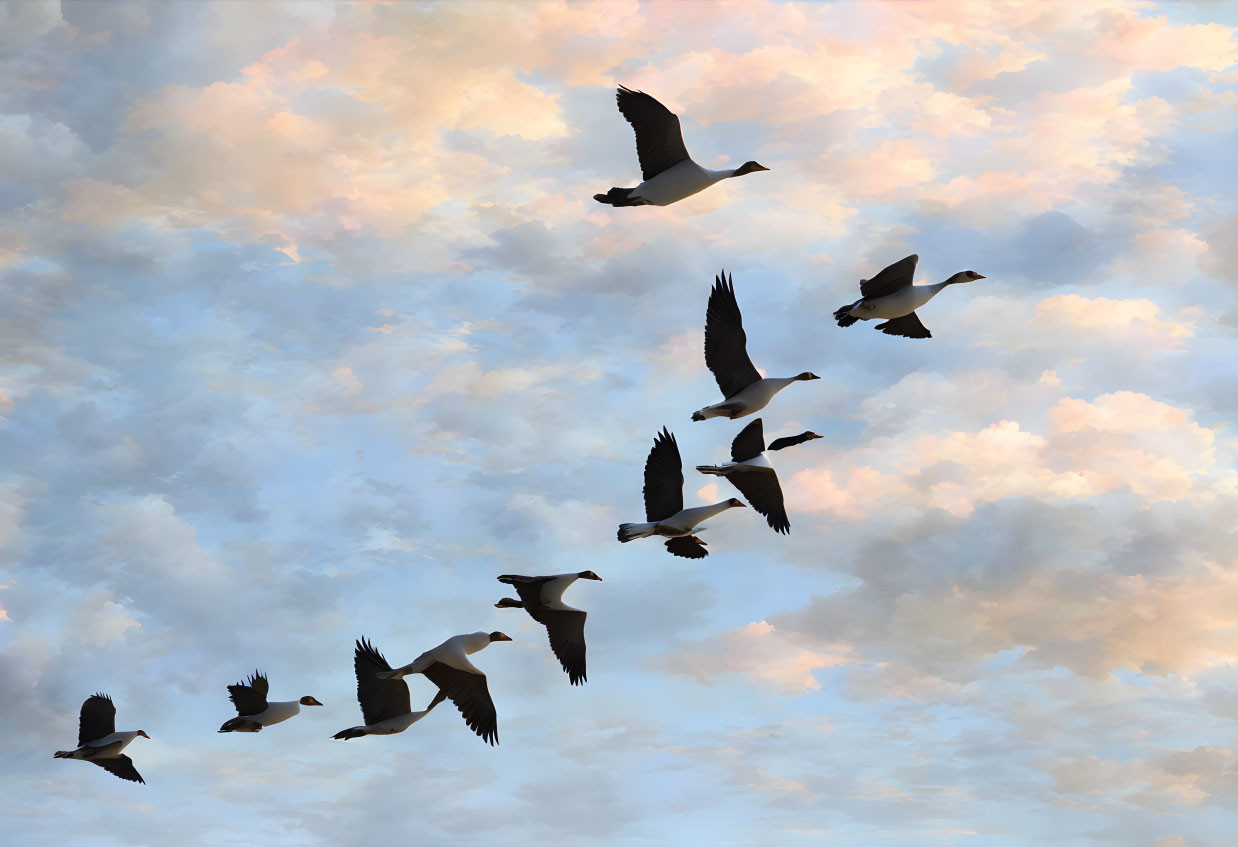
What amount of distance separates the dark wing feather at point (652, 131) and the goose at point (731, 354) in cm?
333

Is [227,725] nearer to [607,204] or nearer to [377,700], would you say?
[377,700]

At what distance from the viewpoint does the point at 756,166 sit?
29953mm

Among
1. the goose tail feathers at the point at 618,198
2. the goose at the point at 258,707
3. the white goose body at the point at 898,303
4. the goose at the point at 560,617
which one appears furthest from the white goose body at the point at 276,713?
the white goose body at the point at 898,303

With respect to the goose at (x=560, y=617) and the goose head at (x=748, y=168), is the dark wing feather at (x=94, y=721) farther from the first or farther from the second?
the goose head at (x=748, y=168)

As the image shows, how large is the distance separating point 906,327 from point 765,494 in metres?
5.25

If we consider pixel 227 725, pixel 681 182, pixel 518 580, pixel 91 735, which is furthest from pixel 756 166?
pixel 91 735

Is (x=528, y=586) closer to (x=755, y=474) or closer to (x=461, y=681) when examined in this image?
(x=461, y=681)

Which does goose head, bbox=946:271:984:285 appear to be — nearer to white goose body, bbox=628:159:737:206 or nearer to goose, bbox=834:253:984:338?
A: goose, bbox=834:253:984:338

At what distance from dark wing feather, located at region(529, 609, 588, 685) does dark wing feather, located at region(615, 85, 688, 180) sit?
31.0 ft

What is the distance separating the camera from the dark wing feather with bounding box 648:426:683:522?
30312 millimetres

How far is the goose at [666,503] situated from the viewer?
2980 cm

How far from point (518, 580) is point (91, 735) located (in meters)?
15.4

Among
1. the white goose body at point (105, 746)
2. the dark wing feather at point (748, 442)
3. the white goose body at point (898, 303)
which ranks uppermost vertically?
the white goose body at point (898, 303)

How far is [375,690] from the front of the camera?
30.8 m
